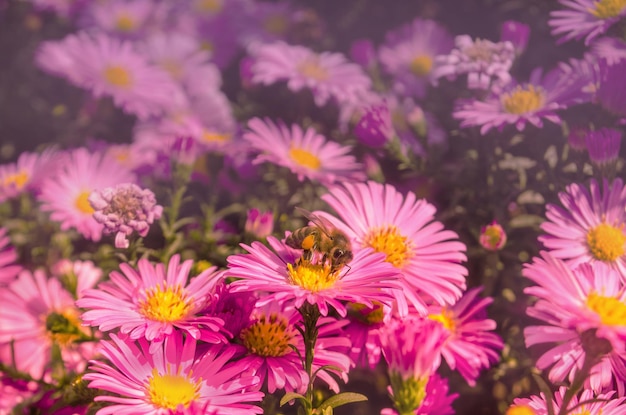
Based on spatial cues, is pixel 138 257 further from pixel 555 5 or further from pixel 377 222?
pixel 555 5

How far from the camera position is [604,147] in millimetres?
992

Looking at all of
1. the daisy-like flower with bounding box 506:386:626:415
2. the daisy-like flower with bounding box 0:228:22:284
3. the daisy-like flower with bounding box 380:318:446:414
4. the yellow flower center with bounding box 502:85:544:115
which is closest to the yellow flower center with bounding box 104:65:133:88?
the daisy-like flower with bounding box 0:228:22:284

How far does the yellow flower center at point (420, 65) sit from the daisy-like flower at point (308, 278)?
2.60ft

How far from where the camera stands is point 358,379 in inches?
43.8

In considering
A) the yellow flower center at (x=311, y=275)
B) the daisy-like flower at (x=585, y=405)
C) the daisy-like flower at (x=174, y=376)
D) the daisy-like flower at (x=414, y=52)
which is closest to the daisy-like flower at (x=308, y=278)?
the yellow flower center at (x=311, y=275)

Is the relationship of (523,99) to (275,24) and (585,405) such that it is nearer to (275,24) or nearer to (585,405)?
(585,405)

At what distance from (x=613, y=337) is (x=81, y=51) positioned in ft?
4.47

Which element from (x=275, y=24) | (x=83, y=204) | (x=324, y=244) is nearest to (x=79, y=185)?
(x=83, y=204)

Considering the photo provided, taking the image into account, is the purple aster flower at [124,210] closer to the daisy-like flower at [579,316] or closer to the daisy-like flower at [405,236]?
the daisy-like flower at [405,236]

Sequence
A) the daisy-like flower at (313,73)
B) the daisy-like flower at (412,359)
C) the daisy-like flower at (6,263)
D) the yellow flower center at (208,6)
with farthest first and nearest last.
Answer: the yellow flower center at (208,6) < the daisy-like flower at (313,73) < the daisy-like flower at (6,263) < the daisy-like flower at (412,359)

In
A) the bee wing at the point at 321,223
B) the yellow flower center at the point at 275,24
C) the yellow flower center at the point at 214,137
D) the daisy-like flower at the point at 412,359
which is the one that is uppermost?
the yellow flower center at the point at 275,24

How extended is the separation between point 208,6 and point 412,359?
1.41 meters

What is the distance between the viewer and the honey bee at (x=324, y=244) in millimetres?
809

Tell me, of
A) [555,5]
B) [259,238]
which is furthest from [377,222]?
[555,5]
